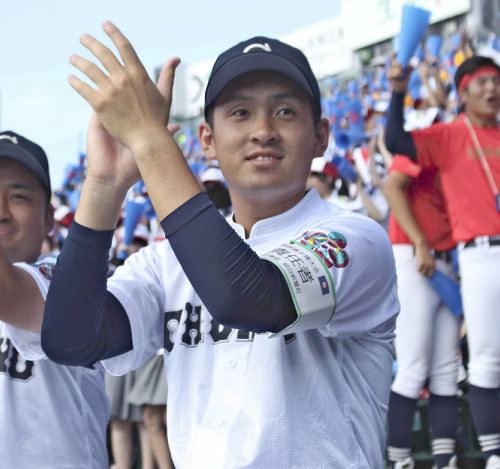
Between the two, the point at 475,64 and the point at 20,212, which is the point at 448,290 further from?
the point at 20,212

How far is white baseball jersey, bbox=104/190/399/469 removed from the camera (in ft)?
5.30

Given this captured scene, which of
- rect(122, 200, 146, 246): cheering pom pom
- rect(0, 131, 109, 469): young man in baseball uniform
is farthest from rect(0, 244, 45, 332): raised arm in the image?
rect(122, 200, 146, 246): cheering pom pom

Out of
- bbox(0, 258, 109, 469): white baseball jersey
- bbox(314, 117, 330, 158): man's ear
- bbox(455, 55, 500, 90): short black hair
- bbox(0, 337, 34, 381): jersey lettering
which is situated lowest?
bbox(0, 258, 109, 469): white baseball jersey

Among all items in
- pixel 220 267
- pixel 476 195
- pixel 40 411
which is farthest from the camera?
pixel 476 195

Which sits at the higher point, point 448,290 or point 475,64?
point 475,64

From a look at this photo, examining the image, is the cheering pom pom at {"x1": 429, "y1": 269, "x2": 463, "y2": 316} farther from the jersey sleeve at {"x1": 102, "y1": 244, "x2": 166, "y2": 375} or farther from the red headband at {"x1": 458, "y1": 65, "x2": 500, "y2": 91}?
the jersey sleeve at {"x1": 102, "y1": 244, "x2": 166, "y2": 375}

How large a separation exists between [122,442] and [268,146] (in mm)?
4165

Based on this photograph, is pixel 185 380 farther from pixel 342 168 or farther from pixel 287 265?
pixel 342 168

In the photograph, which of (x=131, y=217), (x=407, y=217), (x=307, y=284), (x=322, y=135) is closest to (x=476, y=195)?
(x=407, y=217)

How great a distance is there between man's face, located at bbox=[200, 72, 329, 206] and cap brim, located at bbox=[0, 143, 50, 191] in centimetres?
105

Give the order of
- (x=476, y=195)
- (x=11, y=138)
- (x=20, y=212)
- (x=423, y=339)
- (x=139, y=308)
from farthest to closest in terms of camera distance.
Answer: (x=423, y=339)
(x=476, y=195)
(x=11, y=138)
(x=20, y=212)
(x=139, y=308)

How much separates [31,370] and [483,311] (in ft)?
7.50

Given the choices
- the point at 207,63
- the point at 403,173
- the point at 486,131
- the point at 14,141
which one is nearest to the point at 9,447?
the point at 14,141

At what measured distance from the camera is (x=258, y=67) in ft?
6.04
